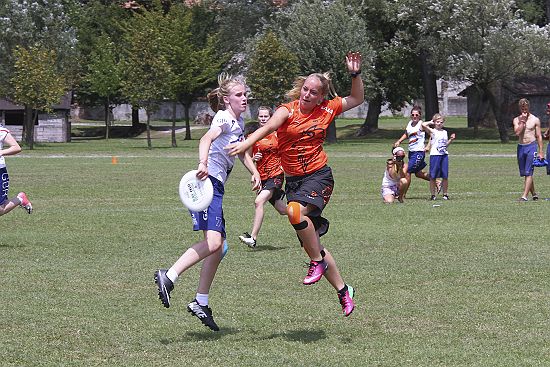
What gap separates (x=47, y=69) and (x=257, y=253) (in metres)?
45.1

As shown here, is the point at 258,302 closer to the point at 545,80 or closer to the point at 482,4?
the point at 482,4

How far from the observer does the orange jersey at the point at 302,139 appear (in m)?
8.08

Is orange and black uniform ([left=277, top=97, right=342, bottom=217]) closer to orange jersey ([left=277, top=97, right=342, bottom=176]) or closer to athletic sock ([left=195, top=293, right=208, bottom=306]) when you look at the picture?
orange jersey ([left=277, top=97, right=342, bottom=176])

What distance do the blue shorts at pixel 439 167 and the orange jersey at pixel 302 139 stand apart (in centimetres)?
1381

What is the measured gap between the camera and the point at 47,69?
183 feet

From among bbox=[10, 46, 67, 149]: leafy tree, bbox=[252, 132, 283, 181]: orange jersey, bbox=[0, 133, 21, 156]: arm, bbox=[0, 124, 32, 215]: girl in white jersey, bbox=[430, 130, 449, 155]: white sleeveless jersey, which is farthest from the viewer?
bbox=[10, 46, 67, 149]: leafy tree

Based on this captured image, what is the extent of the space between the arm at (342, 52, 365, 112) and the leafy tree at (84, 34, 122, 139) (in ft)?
200

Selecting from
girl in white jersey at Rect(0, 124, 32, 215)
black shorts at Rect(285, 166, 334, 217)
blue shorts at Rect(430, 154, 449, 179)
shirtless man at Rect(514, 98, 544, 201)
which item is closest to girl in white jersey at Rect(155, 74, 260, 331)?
black shorts at Rect(285, 166, 334, 217)

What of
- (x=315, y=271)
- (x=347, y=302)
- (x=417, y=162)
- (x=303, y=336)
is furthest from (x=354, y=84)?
(x=417, y=162)

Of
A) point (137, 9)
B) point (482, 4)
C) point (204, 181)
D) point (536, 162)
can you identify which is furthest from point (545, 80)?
point (204, 181)

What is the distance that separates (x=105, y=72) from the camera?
2810 inches

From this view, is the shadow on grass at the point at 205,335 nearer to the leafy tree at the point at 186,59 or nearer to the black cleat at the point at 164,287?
the black cleat at the point at 164,287

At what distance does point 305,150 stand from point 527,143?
13791 mm

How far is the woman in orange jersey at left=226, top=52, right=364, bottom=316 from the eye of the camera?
26.1 ft
